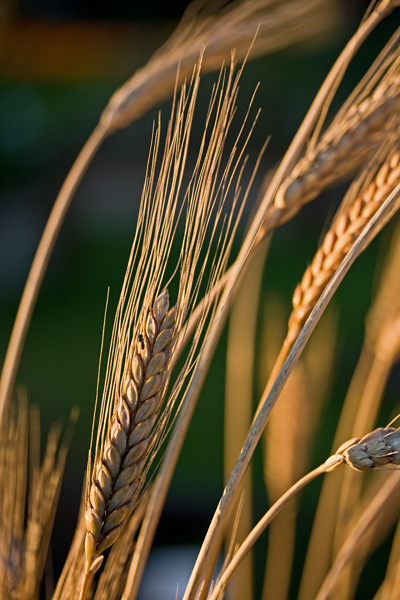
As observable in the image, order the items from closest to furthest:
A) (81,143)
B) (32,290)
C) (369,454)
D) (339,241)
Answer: (369,454) → (339,241) → (32,290) → (81,143)

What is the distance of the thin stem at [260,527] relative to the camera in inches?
12.2

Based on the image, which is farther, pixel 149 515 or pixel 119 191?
pixel 119 191

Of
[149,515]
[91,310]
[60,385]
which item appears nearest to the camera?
[149,515]

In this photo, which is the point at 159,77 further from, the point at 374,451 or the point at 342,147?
the point at 374,451

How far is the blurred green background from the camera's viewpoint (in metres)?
3.78

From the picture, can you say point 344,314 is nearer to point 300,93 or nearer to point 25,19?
point 300,93

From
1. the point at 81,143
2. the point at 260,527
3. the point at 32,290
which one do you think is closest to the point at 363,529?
the point at 260,527

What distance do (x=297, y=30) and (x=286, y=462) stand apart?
0.47m

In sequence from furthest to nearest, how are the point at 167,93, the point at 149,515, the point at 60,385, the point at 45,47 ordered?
the point at 45,47 → the point at 60,385 → the point at 167,93 → the point at 149,515

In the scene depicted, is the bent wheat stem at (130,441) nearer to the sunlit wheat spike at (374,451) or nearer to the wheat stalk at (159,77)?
the sunlit wheat spike at (374,451)

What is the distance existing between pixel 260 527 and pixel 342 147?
0.26 meters

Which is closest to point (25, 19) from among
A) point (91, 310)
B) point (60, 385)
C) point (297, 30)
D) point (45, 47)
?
point (45, 47)

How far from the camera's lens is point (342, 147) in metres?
0.43

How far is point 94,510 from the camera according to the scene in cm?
32
